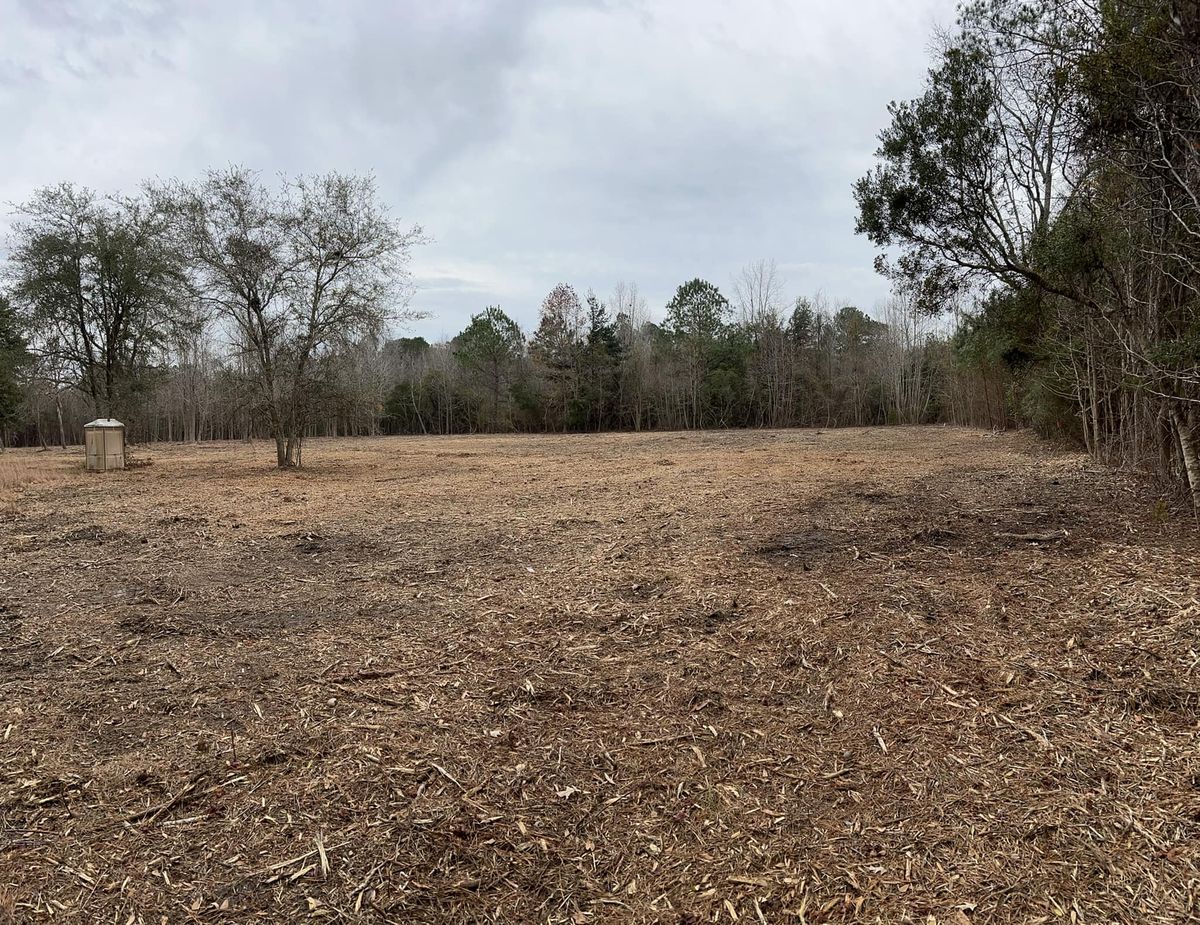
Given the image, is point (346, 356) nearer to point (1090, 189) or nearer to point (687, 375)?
point (1090, 189)

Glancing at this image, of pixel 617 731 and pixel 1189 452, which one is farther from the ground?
pixel 1189 452

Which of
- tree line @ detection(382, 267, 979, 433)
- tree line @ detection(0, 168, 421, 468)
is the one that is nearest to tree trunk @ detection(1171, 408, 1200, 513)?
tree line @ detection(0, 168, 421, 468)

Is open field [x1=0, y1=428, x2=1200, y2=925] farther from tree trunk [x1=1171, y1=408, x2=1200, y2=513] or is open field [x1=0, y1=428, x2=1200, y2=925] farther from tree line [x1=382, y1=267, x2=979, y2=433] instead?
tree line [x1=382, y1=267, x2=979, y2=433]

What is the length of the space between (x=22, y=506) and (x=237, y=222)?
7866mm

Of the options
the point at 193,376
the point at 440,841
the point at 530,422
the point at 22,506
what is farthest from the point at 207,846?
the point at 193,376

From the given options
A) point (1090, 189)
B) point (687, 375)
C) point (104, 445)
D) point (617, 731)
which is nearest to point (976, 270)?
point (1090, 189)

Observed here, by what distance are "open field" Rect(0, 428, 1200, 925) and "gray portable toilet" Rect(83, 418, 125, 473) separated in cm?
1152

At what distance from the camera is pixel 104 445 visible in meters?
15.0

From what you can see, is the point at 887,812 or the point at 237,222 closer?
the point at 887,812

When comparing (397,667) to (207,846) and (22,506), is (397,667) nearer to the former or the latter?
(207,846)

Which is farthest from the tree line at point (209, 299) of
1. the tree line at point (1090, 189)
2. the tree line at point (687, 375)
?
the tree line at point (687, 375)

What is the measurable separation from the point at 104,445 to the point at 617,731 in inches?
666

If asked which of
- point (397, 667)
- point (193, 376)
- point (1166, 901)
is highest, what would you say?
point (193, 376)

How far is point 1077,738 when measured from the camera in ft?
8.30
